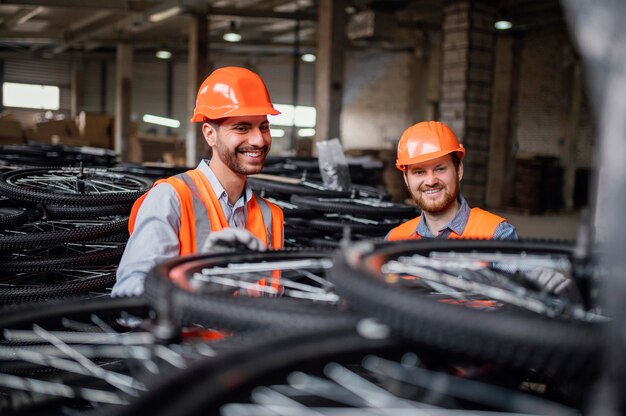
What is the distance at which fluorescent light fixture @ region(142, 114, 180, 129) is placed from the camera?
2427 cm

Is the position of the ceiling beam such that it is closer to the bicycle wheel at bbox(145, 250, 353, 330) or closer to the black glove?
the bicycle wheel at bbox(145, 250, 353, 330)

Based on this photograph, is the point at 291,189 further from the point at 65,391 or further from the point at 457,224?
the point at 65,391

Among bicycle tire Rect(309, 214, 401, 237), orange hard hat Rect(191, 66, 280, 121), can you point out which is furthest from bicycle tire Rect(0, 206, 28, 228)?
bicycle tire Rect(309, 214, 401, 237)

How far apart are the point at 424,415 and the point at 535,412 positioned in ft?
1.00

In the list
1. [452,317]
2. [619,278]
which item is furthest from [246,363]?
[619,278]

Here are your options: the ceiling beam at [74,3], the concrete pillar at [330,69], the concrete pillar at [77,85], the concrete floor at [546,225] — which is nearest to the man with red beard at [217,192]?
the concrete pillar at [330,69]

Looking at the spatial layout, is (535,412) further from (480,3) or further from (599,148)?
(480,3)

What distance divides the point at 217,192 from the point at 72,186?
2.07 m

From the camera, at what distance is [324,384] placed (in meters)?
1.48

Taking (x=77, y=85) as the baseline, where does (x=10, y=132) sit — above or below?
below

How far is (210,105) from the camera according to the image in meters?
2.85

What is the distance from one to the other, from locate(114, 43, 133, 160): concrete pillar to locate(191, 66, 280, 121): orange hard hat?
12.5 m

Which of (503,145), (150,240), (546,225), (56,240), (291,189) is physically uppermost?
(503,145)

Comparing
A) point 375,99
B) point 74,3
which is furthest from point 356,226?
point 375,99
